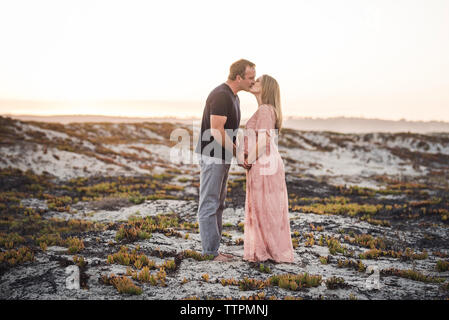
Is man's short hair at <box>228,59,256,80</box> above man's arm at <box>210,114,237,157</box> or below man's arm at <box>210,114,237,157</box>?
above

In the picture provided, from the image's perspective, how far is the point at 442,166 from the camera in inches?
1580

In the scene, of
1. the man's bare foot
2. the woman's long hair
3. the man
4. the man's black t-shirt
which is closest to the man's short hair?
the man

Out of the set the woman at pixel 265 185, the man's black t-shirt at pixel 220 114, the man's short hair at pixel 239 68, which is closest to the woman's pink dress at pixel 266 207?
the woman at pixel 265 185

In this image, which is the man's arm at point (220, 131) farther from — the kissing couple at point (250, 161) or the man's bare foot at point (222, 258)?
the man's bare foot at point (222, 258)

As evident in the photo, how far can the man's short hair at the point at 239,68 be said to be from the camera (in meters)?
6.04

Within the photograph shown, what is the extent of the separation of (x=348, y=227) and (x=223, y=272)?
6.54m

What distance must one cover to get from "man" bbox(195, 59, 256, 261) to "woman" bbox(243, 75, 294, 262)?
297mm

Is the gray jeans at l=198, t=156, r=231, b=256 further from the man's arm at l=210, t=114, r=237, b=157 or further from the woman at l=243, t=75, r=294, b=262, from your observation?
the woman at l=243, t=75, r=294, b=262

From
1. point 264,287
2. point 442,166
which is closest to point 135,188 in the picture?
point 264,287

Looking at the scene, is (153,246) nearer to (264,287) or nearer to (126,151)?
(264,287)

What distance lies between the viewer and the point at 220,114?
6.00 m

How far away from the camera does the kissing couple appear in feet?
19.9

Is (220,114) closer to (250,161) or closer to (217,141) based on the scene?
(217,141)

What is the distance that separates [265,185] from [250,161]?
23.6 inches
